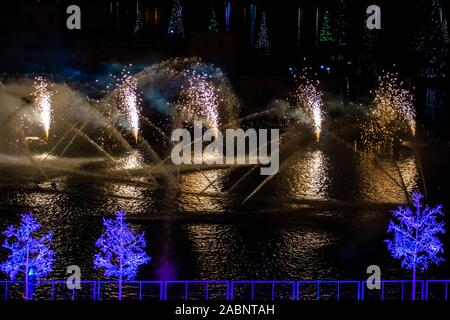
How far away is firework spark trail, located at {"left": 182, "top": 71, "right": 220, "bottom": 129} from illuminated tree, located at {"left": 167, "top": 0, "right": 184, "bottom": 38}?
860cm

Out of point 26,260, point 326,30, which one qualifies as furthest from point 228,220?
point 326,30

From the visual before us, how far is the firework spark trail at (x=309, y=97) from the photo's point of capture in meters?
38.3

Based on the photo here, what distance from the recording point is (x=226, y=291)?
1149 cm

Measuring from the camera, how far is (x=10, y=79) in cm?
3778

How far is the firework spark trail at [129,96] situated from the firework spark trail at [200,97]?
2681 millimetres

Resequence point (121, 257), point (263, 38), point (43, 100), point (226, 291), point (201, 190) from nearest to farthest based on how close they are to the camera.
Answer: point (226, 291) → point (121, 257) → point (201, 190) → point (43, 100) → point (263, 38)

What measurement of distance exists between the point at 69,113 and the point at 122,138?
664 centimetres

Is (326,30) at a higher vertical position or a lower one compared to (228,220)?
higher

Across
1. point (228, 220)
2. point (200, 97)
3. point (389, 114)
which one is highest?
point (200, 97)

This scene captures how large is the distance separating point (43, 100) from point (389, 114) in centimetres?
1756

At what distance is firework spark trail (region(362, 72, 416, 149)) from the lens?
29308mm

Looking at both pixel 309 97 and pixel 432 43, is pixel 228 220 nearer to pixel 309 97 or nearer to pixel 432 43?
pixel 309 97

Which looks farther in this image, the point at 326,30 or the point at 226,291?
the point at 326,30

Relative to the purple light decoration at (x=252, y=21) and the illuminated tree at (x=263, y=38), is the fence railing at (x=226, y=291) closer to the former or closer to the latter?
the illuminated tree at (x=263, y=38)
